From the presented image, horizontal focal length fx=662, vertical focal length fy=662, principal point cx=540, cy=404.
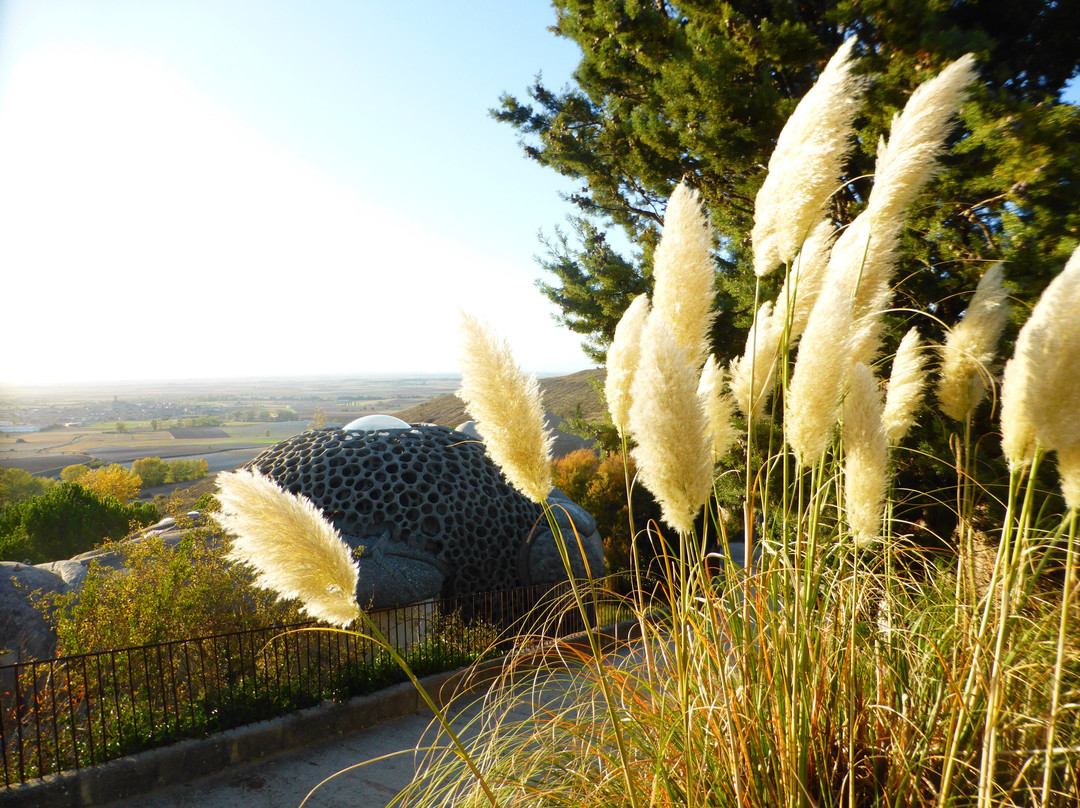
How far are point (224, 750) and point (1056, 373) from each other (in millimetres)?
4386

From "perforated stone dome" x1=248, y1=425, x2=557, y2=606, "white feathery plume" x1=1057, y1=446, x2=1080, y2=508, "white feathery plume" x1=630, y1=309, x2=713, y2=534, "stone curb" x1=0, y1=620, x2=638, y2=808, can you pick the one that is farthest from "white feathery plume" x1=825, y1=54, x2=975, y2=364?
"perforated stone dome" x1=248, y1=425, x2=557, y2=606

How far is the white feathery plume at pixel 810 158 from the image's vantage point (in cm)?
194

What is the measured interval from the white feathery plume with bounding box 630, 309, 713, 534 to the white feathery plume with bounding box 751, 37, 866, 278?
0.62 meters

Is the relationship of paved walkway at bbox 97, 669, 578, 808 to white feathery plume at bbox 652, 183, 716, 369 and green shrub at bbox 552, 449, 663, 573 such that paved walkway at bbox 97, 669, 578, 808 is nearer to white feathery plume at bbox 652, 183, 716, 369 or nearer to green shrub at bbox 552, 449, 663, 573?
white feathery plume at bbox 652, 183, 716, 369

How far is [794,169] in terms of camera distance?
1962 millimetres

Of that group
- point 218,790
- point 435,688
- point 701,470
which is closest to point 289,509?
point 701,470

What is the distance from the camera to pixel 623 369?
2.12m

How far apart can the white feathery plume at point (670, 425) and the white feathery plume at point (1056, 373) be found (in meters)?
0.79

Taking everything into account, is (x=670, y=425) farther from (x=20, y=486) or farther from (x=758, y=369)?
(x=20, y=486)

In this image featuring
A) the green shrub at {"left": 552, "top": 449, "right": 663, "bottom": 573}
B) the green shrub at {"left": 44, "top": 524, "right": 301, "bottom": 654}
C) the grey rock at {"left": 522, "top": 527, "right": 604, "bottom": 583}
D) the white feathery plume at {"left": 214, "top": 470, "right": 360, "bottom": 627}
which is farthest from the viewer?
the green shrub at {"left": 552, "top": 449, "right": 663, "bottom": 573}

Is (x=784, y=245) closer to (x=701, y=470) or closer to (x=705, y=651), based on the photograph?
(x=701, y=470)

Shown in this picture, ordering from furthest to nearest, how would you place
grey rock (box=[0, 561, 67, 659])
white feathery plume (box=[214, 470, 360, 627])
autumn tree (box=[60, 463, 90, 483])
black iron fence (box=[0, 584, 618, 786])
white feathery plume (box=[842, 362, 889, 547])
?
autumn tree (box=[60, 463, 90, 483]), grey rock (box=[0, 561, 67, 659]), black iron fence (box=[0, 584, 618, 786]), white feathery plume (box=[842, 362, 889, 547]), white feathery plume (box=[214, 470, 360, 627])

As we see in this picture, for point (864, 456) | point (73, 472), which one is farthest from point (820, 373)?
point (73, 472)

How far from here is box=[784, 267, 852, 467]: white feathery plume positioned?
186 cm
